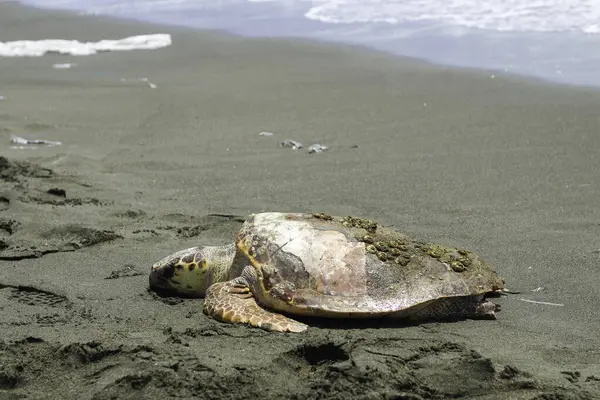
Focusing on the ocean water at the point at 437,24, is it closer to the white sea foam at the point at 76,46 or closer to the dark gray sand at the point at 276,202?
the dark gray sand at the point at 276,202

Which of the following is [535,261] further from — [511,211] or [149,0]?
[149,0]

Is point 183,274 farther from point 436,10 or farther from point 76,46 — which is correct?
point 436,10

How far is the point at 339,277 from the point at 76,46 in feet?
27.6

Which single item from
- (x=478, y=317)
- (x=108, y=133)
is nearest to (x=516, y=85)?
(x=108, y=133)

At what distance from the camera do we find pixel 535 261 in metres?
4.38

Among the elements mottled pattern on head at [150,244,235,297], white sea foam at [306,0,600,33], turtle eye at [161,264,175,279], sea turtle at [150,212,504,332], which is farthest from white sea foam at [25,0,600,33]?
turtle eye at [161,264,175,279]

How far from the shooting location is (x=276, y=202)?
18.2 feet

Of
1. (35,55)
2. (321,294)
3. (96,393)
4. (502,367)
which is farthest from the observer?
(35,55)

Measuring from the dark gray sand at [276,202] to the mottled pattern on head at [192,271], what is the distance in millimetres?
134

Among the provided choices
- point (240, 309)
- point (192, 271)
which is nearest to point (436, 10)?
point (192, 271)

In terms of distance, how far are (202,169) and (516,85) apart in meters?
3.64

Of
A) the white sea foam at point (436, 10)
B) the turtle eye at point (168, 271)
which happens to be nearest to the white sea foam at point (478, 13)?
the white sea foam at point (436, 10)

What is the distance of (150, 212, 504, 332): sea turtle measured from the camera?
360cm

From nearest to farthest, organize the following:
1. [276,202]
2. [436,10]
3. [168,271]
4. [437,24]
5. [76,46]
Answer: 1. [168,271]
2. [276,202]
3. [76,46]
4. [437,24]
5. [436,10]
